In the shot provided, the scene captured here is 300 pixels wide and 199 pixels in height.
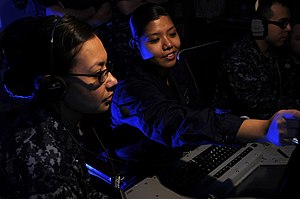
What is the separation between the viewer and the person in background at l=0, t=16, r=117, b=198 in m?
0.91

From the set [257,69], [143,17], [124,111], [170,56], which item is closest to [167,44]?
[170,56]

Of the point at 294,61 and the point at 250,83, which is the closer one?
the point at 250,83

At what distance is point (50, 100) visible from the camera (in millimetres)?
1005

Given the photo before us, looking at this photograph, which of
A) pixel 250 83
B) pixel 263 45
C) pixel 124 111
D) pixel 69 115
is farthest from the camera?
pixel 263 45

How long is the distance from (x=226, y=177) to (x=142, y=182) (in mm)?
303

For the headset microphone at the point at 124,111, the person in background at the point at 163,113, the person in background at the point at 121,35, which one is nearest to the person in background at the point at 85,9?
the person in background at the point at 121,35

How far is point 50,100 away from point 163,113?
1.35ft

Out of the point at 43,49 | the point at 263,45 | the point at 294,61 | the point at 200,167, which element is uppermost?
the point at 43,49

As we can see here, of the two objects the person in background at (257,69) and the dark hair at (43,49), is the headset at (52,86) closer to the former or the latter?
the dark hair at (43,49)

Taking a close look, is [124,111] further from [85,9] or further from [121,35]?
[85,9]

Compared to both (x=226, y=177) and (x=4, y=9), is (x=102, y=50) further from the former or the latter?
(x=4, y=9)

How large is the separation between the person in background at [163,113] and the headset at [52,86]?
14.8 inches

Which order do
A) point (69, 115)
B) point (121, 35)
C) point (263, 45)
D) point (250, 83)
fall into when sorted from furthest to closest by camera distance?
1. point (121, 35)
2. point (263, 45)
3. point (250, 83)
4. point (69, 115)

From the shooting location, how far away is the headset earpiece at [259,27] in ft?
6.65
